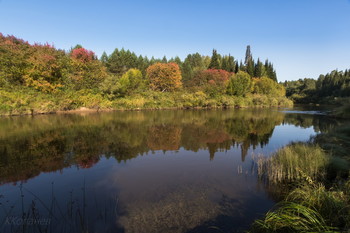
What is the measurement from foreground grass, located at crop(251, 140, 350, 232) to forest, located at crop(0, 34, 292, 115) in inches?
1510

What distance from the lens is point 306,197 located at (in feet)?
16.6

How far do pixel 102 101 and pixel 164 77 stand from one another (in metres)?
22.9

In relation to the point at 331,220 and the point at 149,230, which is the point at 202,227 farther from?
the point at 331,220

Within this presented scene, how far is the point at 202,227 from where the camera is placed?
5.47 m

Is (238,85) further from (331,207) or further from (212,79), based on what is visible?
(331,207)

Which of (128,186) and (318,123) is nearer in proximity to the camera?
(128,186)

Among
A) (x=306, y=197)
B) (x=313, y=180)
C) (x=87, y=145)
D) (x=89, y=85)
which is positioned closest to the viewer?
(x=306, y=197)

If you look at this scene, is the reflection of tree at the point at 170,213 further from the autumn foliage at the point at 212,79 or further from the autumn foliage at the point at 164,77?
the autumn foliage at the point at 212,79

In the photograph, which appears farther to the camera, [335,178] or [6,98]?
[6,98]

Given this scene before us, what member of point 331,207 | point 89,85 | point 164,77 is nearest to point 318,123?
point 331,207

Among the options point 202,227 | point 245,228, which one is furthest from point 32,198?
point 245,228

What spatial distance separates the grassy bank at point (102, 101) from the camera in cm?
3216

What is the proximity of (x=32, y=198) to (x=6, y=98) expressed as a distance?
33931mm

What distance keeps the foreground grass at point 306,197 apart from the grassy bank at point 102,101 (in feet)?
124
